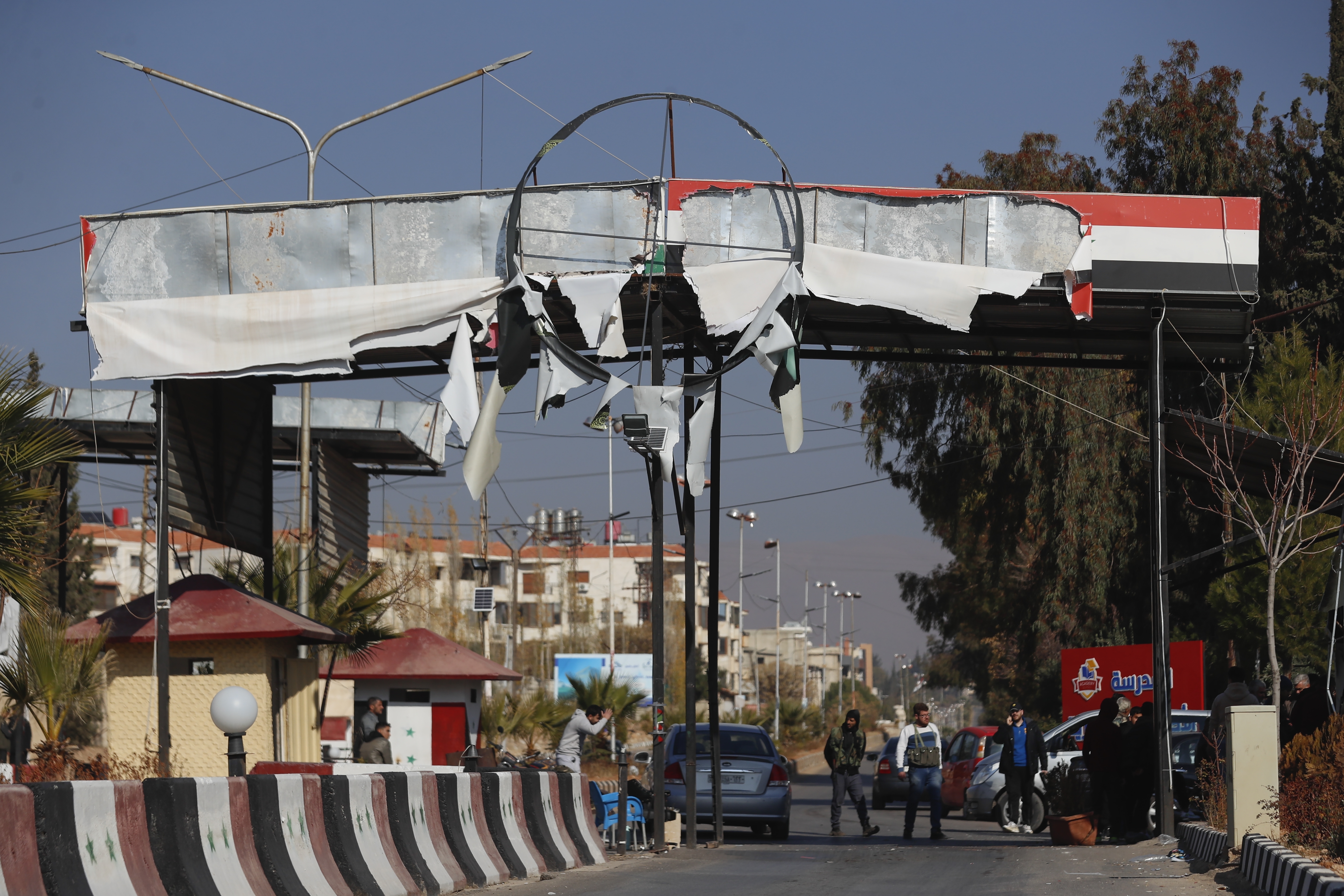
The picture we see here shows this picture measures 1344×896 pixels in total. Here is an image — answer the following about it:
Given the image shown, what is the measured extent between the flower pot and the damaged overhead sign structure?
1.01m

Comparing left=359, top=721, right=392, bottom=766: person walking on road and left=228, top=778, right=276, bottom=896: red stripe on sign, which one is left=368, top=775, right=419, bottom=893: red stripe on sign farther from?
left=359, top=721, right=392, bottom=766: person walking on road

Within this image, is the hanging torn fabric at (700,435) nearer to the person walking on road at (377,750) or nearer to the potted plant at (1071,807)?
the person walking on road at (377,750)

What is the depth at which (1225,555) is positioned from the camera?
30656 millimetres

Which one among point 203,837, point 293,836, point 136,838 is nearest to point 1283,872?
point 293,836

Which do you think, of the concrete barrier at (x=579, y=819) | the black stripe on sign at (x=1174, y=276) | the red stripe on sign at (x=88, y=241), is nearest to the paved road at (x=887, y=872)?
the concrete barrier at (x=579, y=819)

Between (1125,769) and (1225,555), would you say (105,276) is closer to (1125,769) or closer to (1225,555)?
(1125,769)

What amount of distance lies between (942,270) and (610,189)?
12.8 feet

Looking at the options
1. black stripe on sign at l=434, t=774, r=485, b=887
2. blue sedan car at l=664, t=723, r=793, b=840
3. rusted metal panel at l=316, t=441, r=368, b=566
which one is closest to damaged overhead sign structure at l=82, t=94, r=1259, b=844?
blue sedan car at l=664, t=723, r=793, b=840

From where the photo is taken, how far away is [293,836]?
8.34 meters

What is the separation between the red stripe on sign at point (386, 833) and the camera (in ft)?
31.1

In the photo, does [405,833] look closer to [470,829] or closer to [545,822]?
[470,829]

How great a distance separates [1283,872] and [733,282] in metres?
9.15

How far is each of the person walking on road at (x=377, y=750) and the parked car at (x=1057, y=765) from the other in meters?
8.99

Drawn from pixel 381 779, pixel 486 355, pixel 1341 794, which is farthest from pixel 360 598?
pixel 1341 794
